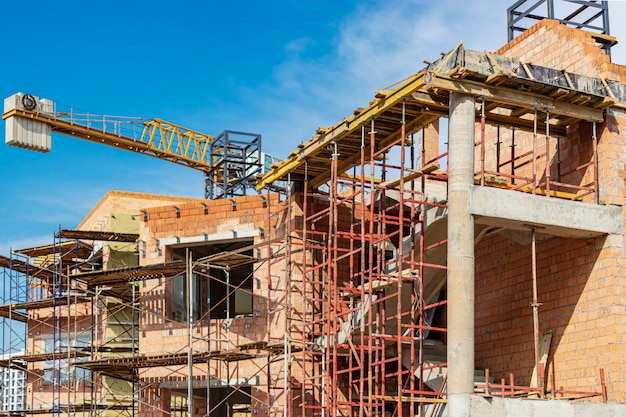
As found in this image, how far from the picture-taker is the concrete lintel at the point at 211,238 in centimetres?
3143

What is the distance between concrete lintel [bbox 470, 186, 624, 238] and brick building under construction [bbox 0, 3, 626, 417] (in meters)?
0.05

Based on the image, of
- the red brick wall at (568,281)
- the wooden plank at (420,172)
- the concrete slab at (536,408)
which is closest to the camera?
the concrete slab at (536,408)

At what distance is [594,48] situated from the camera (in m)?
25.0

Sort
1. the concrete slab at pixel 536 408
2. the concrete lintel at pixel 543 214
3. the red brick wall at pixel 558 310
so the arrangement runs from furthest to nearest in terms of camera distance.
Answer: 1. the red brick wall at pixel 558 310
2. the concrete lintel at pixel 543 214
3. the concrete slab at pixel 536 408

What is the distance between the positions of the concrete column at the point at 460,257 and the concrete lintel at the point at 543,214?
35 centimetres

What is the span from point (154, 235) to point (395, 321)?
9690mm

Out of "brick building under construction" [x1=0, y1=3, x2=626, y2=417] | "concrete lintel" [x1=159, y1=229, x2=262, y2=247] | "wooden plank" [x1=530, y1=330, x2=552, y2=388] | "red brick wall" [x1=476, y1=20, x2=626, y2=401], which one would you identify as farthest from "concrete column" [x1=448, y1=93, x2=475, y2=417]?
"concrete lintel" [x1=159, y1=229, x2=262, y2=247]

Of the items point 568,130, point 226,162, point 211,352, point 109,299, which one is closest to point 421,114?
point 568,130

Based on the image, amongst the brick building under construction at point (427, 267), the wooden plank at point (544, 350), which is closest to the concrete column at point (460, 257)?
the brick building under construction at point (427, 267)

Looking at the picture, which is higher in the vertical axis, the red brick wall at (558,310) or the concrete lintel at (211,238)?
the concrete lintel at (211,238)

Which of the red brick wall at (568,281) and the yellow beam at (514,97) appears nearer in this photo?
the yellow beam at (514,97)

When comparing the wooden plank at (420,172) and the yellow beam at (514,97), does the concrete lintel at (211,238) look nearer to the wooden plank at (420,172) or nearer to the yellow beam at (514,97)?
the wooden plank at (420,172)

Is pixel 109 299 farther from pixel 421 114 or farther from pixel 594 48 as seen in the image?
pixel 594 48

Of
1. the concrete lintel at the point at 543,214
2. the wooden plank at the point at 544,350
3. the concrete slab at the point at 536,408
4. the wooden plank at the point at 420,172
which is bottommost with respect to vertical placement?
the concrete slab at the point at 536,408
